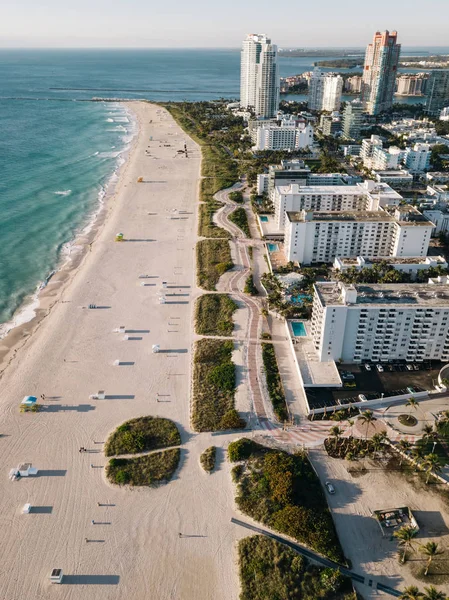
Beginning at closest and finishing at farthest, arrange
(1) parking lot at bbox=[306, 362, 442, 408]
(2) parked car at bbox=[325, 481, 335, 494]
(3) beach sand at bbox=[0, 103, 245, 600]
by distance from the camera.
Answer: (3) beach sand at bbox=[0, 103, 245, 600], (2) parked car at bbox=[325, 481, 335, 494], (1) parking lot at bbox=[306, 362, 442, 408]

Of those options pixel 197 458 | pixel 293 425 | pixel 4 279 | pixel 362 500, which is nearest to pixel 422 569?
pixel 362 500

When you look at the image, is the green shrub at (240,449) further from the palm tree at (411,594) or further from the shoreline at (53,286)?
the shoreline at (53,286)

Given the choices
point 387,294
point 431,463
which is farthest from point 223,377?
point 431,463

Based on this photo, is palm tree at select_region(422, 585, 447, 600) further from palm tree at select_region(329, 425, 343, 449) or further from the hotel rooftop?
the hotel rooftop

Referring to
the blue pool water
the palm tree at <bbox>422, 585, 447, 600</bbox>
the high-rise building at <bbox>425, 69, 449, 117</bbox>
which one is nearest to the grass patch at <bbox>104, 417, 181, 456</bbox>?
the palm tree at <bbox>422, 585, 447, 600</bbox>

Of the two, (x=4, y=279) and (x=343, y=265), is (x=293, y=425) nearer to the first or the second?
(x=343, y=265)

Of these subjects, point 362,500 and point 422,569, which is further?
point 362,500

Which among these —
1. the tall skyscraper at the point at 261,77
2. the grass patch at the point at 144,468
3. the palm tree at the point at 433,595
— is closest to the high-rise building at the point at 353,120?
the tall skyscraper at the point at 261,77
